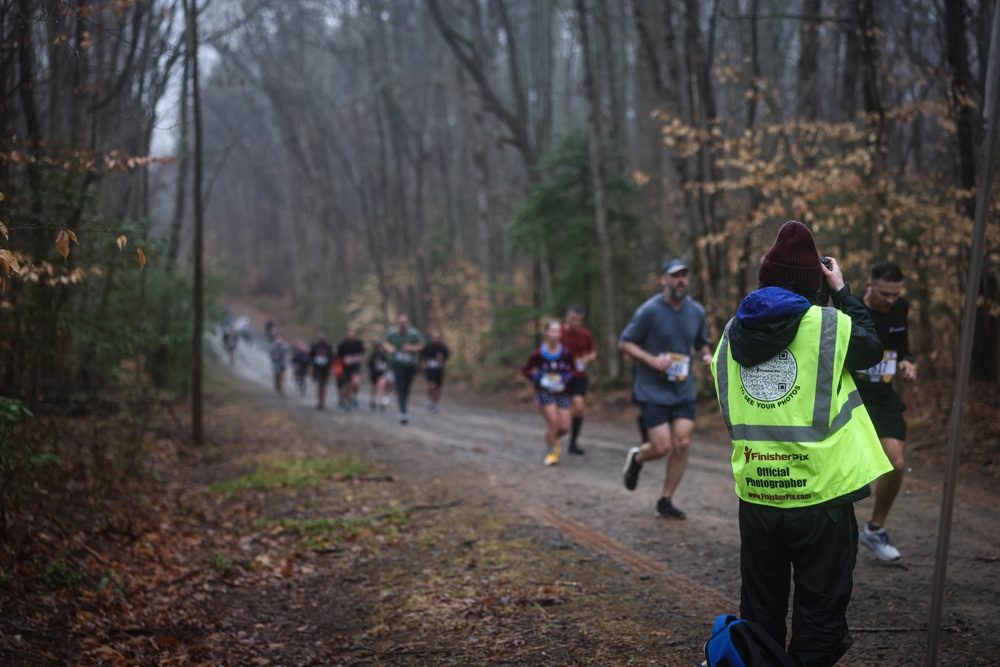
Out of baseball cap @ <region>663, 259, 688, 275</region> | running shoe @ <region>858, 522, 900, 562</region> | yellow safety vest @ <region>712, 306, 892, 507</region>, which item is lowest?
running shoe @ <region>858, 522, 900, 562</region>

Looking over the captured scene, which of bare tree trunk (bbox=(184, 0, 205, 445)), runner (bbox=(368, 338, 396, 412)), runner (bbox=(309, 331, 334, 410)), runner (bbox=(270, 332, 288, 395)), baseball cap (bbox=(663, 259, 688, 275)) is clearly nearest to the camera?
baseball cap (bbox=(663, 259, 688, 275))

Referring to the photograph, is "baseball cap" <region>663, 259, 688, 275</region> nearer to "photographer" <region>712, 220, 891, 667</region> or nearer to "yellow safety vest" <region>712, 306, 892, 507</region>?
"photographer" <region>712, 220, 891, 667</region>

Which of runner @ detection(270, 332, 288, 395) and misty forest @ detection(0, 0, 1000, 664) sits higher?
misty forest @ detection(0, 0, 1000, 664)

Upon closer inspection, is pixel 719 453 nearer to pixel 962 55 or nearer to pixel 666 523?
pixel 666 523

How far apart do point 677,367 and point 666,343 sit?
29 centimetres

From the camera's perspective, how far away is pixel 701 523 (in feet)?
24.2

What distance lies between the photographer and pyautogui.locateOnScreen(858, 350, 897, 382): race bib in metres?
5.95

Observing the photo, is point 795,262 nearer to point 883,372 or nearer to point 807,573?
point 807,573

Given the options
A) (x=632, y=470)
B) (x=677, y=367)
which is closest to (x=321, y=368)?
(x=632, y=470)

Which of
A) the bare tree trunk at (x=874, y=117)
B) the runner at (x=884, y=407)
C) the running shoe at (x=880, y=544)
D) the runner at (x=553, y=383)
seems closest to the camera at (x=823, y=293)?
the runner at (x=884, y=407)

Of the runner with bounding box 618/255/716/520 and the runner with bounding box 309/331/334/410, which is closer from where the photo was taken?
the runner with bounding box 618/255/716/520

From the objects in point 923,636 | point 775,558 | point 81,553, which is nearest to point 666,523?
point 923,636

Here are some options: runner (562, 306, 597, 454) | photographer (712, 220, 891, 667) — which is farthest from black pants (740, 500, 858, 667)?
runner (562, 306, 597, 454)

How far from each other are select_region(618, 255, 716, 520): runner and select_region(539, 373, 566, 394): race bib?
10.8 feet
